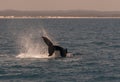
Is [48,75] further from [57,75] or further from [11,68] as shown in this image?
[11,68]

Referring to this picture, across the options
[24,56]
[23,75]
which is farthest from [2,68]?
[24,56]

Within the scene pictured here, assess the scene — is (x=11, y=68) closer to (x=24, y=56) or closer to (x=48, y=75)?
(x=48, y=75)

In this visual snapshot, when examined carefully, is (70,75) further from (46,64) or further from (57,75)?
(46,64)

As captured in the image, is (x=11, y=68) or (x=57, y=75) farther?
(x=11, y=68)

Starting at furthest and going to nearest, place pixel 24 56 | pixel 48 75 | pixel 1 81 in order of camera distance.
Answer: pixel 24 56 → pixel 48 75 → pixel 1 81

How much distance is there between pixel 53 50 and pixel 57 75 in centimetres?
861

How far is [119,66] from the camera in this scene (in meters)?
41.6

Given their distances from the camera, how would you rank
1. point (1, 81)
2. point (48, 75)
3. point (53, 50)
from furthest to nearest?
point (53, 50), point (48, 75), point (1, 81)

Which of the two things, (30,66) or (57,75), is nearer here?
(57,75)

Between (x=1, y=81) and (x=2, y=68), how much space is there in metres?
5.68

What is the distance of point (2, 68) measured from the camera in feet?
134

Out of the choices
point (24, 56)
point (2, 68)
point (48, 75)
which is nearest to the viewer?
point (48, 75)

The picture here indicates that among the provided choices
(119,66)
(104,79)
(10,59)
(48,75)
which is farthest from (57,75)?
(10,59)

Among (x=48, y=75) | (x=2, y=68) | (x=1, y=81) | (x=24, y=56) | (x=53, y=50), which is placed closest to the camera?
(x=1, y=81)
